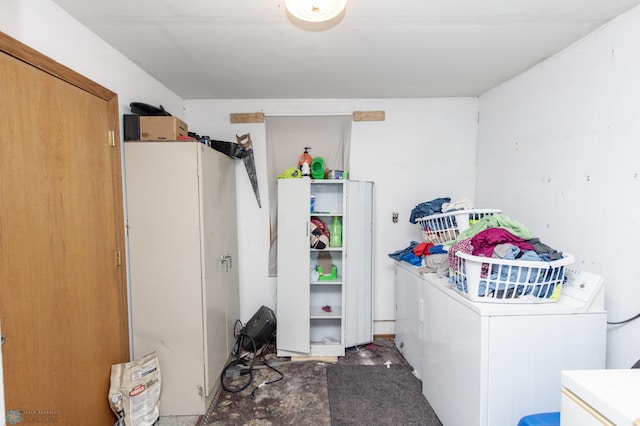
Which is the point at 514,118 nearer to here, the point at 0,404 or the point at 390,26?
the point at 390,26

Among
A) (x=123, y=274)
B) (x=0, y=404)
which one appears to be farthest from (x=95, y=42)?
(x=0, y=404)

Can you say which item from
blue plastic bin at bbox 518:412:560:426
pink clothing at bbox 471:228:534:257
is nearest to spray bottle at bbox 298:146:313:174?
pink clothing at bbox 471:228:534:257

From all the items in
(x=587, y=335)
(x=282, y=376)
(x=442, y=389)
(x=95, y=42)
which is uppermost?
(x=95, y=42)

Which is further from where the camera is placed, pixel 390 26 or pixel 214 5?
pixel 390 26

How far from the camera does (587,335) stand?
136 centimetres

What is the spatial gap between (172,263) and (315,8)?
1.71m

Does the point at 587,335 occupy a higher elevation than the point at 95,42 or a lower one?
lower

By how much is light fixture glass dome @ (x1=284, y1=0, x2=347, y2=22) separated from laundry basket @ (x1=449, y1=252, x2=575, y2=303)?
52.9 inches

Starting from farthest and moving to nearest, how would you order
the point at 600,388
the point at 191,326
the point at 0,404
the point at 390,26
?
the point at 191,326 → the point at 390,26 → the point at 0,404 → the point at 600,388

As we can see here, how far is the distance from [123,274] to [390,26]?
2.24 metres

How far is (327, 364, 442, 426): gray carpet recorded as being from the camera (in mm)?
1847

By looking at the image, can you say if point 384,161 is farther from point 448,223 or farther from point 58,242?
point 58,242

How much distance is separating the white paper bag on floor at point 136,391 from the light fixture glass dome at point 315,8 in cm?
219

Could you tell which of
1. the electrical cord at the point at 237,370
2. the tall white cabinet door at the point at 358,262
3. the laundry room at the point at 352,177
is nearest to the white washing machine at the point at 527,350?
the laundry room at the point at 352,177
